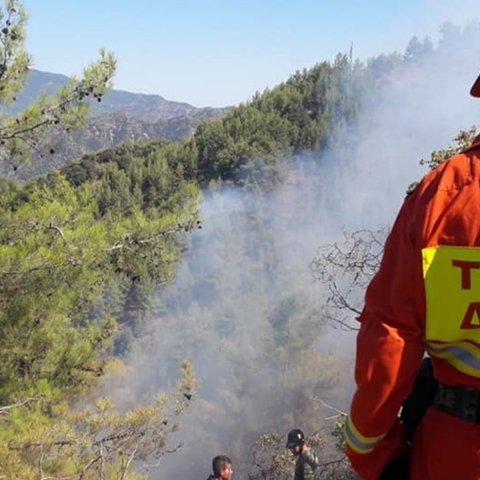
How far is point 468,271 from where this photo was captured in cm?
103

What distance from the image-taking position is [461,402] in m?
1.09

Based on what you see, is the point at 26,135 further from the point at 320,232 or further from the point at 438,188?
the point at 320,232

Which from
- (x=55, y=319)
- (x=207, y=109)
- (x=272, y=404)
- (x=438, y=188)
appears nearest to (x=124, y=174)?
(x=272, y=404)

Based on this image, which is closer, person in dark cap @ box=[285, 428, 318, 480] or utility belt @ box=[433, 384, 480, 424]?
utility belt @ box=[433, 384, 480, 424]

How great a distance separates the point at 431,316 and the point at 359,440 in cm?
26

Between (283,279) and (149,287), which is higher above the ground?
(149,287)

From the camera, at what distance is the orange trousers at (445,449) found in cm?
106

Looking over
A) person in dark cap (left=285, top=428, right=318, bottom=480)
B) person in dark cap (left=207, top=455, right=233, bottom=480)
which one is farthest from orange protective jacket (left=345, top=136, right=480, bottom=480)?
person in dark cap (left=285, top=428, right=318, bottom=480)

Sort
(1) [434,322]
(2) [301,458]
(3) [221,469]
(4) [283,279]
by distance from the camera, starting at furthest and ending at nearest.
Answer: (4) [283,279]
(2) [301,458]
(3) [221,469]
(1) [434,322]

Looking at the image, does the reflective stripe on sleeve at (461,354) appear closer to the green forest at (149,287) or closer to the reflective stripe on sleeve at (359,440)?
the reflective stripe on sleeve at (359,440)

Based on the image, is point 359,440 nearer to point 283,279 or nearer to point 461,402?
point 461,402

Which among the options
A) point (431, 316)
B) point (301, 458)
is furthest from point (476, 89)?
point (301, 458)

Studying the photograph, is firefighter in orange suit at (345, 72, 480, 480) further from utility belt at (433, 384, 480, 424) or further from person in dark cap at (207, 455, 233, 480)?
person in dark cap at (207, 455, 233, 480)

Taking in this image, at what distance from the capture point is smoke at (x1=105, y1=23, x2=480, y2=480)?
28.2m
